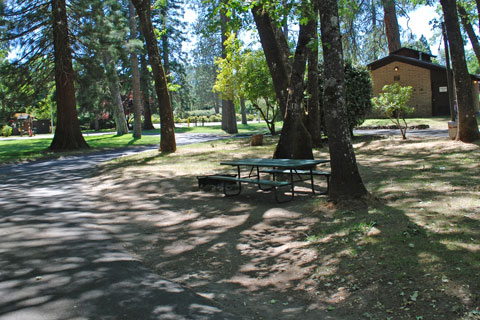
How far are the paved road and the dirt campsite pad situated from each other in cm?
41

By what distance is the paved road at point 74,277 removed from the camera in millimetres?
4516

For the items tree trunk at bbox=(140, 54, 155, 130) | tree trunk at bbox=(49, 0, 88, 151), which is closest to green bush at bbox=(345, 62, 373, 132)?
tree trunk at bbox=(49, 0, 88, 151)

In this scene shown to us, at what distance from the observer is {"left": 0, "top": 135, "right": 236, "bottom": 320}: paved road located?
4516mm

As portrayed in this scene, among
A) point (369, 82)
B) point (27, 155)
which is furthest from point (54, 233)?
point (27, 155)

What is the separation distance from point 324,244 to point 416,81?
112 feet

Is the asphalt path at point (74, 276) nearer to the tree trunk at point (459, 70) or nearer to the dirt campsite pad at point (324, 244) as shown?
the dirt campsite pad at point (324, 244)

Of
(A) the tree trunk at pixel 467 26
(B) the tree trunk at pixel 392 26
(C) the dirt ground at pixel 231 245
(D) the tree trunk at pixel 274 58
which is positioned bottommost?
(C) the dirt ground at pixel 231 245

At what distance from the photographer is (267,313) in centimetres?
479

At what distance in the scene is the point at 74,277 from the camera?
214 inches

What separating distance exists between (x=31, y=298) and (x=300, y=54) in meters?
9.45

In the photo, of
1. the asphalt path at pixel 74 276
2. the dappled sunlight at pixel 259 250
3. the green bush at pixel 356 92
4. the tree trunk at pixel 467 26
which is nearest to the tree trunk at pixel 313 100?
the green bush at pixel 356 92

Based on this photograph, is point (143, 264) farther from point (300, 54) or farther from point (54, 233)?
point (300, 54)

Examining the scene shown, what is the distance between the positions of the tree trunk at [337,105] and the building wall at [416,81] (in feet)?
102

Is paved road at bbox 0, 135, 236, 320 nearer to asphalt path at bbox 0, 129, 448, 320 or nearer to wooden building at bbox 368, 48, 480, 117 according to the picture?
asphalt path at bbox 0, 129, 448, 320
